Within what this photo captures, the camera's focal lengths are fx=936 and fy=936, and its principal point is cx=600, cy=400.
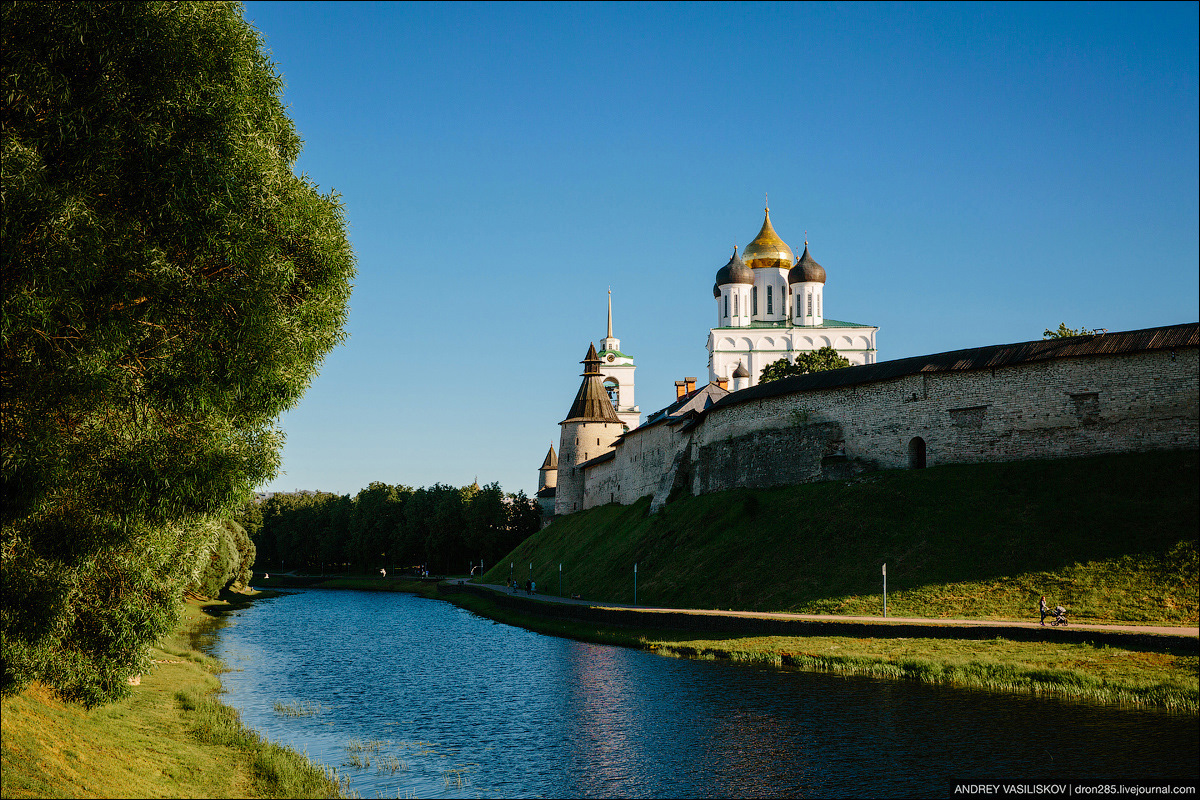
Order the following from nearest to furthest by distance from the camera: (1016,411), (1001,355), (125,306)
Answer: (125,306) → (1016,411) → (1001,355)

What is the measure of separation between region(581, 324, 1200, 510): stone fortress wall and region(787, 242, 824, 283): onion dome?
1875 inches

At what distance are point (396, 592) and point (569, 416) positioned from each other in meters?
18.6

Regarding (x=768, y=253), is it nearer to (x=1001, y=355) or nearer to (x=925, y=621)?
(x=1001, y=355)

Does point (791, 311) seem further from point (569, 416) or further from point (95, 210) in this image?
point (95, 210)

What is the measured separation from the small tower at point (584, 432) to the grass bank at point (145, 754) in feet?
172

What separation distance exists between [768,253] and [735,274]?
4.88 metres

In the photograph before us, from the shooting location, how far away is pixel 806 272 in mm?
94312

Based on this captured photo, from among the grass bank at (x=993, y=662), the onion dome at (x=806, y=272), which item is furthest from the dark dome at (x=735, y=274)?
the grass bank at (x=993, y=662)

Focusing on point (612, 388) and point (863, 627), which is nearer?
point (863, 627)

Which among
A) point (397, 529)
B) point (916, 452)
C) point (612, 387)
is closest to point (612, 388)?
point (612, 387)

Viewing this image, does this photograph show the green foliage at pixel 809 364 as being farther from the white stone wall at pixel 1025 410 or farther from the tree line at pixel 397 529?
the tree line at pixel 397 529

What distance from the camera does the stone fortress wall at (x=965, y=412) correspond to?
1228 inches

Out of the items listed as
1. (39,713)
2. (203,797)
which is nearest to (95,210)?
(39,713)

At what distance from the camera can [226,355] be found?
475 inches
